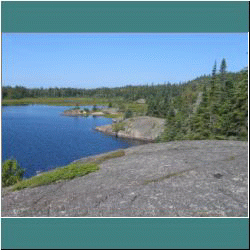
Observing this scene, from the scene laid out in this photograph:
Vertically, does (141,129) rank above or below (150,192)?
below

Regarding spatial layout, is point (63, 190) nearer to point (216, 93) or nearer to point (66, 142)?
point (216, 93)

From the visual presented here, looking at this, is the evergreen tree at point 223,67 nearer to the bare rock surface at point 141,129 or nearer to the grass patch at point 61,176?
the grass patch at point 61,176

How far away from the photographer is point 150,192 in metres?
7.23

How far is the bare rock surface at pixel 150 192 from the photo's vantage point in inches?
255

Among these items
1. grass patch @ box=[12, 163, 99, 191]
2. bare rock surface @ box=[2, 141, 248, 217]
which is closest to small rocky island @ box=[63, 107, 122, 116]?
grass patch @ box=[12, 163, 99, 191]

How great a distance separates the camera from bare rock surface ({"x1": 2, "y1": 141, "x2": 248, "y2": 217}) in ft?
21.3

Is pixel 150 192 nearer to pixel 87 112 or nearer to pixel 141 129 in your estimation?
pixel 141 129

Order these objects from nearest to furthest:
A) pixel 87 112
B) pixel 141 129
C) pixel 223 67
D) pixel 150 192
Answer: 1. pixel 150 192
2. pixel 223 67
3. pixel 141 129
4. pixel 87 112

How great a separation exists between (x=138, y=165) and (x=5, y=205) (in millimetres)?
4150

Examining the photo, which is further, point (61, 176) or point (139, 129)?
point (139, 129)

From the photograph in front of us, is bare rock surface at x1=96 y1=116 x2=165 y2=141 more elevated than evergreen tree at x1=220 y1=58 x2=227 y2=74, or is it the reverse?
evergreen tree at x1=220 y1=58 x2=227 y2=74

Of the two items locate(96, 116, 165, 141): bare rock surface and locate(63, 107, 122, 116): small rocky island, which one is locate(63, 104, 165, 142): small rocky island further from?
locate(63, 107, 122, 116): small rocky island

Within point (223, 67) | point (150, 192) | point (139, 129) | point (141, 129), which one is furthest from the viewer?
point (139, 129)

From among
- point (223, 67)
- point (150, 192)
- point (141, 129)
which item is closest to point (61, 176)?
point (150, 192)
